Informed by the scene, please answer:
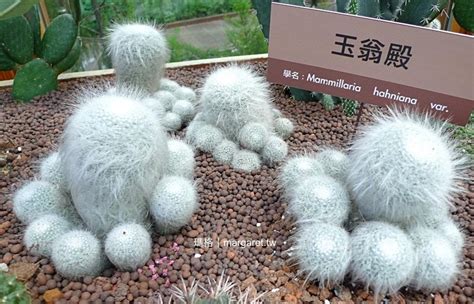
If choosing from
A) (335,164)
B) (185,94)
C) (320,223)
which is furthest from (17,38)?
(320,223)

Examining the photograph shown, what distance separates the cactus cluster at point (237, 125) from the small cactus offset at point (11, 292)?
39.6 inches

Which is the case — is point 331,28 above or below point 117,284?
above

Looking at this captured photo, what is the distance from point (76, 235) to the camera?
1.46 meters

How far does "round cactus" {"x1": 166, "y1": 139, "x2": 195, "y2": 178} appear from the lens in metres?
1.72

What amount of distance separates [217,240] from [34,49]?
1727mm

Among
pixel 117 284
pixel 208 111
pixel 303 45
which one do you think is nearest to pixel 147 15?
pixel 208 111

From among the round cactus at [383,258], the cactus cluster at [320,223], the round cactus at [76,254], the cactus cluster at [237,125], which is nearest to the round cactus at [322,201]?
the cactus cluster at [320,223]

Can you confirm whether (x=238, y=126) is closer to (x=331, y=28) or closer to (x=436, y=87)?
(x=331, y=28)

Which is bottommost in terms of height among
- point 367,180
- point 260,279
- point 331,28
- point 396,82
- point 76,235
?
point 260,279

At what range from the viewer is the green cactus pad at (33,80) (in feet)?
8.21

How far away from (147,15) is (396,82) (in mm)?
2132

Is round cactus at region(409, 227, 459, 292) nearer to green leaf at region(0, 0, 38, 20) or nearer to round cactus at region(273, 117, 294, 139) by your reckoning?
round cactus at region(273, 117, 294, 139)

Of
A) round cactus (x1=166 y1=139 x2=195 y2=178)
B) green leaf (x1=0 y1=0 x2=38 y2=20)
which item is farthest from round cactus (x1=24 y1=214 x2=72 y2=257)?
green leaf (x1=0 y1=0 x2=38 y2=20)

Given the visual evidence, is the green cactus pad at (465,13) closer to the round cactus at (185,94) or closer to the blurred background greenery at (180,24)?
the blurred background greenery at (180,24)
